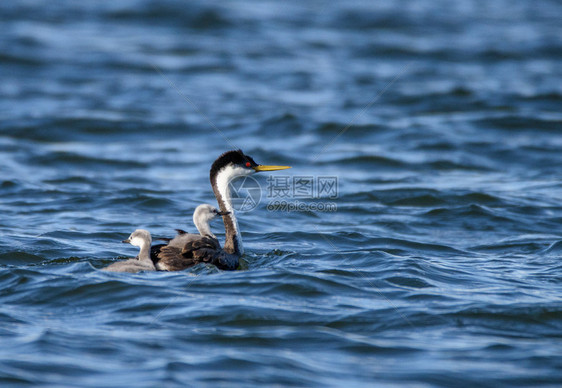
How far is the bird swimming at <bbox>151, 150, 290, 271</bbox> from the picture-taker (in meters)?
8.17

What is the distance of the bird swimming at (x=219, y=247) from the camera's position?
817cm

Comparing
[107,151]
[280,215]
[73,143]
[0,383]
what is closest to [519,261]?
[280,215]

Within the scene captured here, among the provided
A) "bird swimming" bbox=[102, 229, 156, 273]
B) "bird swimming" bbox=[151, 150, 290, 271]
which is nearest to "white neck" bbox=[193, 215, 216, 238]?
"bird swimming" bbox=[151, 150, 290, 271]

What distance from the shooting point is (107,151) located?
1727cm

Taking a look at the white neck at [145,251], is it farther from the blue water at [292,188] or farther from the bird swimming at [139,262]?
the blue water at [292,188]

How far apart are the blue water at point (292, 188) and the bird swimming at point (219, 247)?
0.17 meters

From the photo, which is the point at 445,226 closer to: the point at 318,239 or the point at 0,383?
the point at 318,239

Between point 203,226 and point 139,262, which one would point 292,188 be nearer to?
point 203,226

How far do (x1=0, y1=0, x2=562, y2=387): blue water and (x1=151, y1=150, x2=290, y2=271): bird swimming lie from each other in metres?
0.17

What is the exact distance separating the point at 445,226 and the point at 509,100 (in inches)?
416

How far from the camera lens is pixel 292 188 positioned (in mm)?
14422

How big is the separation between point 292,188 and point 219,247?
5.92 meters

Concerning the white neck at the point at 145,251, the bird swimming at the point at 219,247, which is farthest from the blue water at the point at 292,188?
the white neck at the point at 145,251

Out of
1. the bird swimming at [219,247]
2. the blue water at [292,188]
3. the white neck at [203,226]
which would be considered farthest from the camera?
the white neck at [203,226]
